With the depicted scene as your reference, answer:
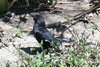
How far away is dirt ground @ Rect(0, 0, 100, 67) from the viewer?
3363mm

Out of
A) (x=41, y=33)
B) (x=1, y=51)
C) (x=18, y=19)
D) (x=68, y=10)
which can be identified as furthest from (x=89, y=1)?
(x=1, y=51)

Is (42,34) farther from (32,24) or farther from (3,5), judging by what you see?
(3,5)

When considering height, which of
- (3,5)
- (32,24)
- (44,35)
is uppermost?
(3,5)

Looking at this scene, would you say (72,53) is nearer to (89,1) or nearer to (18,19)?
(18,19)

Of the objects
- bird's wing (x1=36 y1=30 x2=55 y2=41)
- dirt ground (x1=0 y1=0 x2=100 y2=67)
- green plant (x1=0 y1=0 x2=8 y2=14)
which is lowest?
dirt ground (x1=0 y1=0 x2=100 y2=67)

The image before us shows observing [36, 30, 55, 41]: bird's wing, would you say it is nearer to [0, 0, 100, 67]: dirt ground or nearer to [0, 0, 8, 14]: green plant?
[0, 0, 100, 67]: dirt ground

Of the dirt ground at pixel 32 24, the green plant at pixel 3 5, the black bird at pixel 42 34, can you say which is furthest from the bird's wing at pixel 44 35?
the green plant at pixel 3 5

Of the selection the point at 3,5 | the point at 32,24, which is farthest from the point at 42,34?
the point at 3,5

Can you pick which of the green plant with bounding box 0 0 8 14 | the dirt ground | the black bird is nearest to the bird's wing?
the black bird

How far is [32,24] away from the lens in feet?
13.6

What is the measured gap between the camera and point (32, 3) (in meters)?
4.69

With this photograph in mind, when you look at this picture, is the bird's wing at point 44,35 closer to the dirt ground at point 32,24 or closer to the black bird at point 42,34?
the black bird at point 42,34

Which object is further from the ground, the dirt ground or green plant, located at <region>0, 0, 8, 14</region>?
green plant, located at <region>0, 0, 8, 14</region>

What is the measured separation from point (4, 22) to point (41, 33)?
40.4 inches
